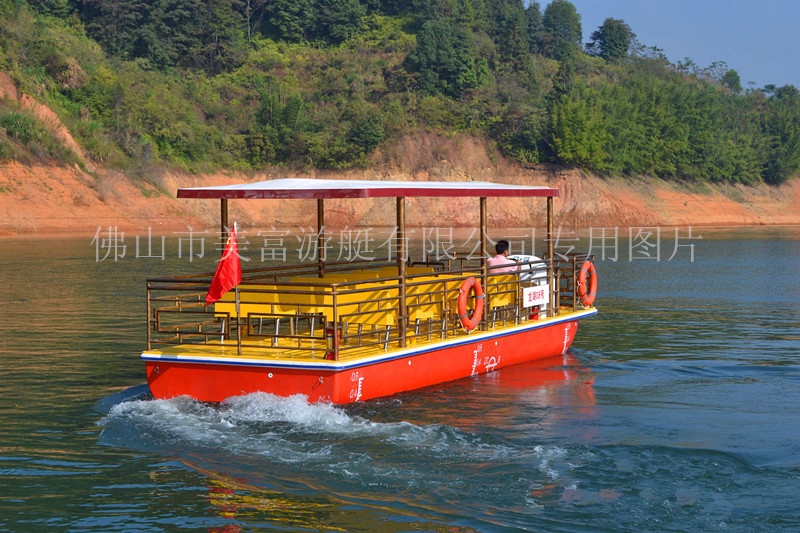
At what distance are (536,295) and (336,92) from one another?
54936 millimetres

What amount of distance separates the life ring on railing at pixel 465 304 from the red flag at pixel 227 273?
123 inches

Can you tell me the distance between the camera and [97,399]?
1148cm

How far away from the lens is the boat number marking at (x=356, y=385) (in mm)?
10641

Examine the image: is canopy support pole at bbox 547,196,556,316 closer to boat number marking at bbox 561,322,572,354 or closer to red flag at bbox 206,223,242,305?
boat number marking at bbox 561,322,572,354

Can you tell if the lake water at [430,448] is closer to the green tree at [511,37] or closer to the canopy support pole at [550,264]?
the canopy support pole at [550,264]

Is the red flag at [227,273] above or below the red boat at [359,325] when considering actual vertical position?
above

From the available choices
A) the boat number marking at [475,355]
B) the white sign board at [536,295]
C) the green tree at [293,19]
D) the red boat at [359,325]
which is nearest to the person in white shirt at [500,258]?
the red boat at [359,325]

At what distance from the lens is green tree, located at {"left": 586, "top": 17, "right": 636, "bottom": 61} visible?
89.4 m

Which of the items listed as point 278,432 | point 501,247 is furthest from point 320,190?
point 501,247

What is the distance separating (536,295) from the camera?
13.8 metres

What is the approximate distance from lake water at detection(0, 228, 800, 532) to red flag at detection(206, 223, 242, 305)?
1235mm

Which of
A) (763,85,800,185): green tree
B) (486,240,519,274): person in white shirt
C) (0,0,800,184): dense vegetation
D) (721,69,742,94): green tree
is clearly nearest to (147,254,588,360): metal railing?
(486,240,519,274): person in white shirt

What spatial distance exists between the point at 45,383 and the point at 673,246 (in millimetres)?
36575

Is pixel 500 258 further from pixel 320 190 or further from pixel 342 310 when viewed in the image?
pixel 320 190
